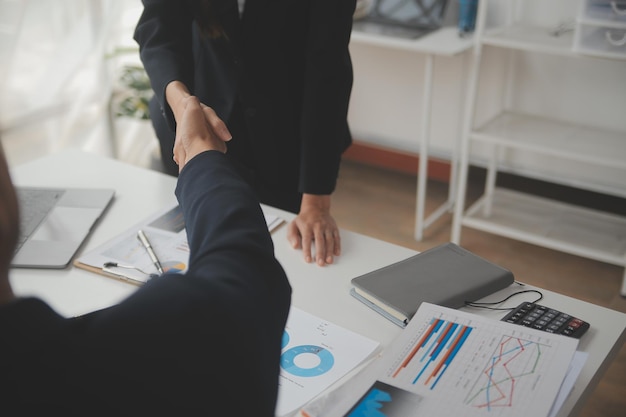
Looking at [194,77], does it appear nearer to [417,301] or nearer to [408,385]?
[417,301]

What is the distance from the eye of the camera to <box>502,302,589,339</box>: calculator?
42.1 inches

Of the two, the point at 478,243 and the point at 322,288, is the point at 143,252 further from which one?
the point at 478,243

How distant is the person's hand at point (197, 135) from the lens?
99 centimetres

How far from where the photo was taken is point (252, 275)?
26.0 inches

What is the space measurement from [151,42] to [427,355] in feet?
3.00

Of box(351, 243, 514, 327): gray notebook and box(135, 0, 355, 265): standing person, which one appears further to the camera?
box(135, 0, 355, 265): standing person

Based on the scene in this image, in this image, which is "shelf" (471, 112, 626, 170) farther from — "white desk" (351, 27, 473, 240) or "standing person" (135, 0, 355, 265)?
"standing person" (135, 0, 355, 265)

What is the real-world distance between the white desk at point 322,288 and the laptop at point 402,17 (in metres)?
1.66

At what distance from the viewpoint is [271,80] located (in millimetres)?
1526

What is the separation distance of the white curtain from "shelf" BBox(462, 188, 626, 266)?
184 cm

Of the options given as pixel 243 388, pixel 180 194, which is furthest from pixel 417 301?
pixel 243 388

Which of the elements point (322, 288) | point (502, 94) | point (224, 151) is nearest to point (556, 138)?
point (502, 94)

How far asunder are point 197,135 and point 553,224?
2221mm

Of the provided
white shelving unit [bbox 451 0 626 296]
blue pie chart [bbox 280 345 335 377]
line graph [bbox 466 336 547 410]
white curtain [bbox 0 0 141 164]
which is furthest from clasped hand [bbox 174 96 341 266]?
white curtain [bbox 0 0 141 164]
